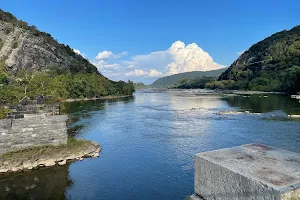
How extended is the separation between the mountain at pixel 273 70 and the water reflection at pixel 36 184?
80194 mm

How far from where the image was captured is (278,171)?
4.52m

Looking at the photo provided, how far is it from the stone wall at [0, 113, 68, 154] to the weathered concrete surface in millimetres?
16526

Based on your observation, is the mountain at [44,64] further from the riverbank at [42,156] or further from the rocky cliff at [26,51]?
the riverbank at [42,156]

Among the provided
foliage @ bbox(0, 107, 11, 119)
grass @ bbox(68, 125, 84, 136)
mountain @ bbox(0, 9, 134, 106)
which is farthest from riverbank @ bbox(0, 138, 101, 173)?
mountain @ bbox(0, 9, 134, 106)

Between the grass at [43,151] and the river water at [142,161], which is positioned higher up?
the grass at [43,151]

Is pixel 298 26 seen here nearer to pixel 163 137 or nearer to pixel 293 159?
pixel 163 137

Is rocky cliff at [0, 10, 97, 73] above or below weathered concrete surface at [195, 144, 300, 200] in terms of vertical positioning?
above

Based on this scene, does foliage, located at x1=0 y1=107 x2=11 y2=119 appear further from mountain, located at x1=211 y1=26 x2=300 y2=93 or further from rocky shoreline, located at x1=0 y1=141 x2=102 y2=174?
mountain, located at x1=211 y1=26 x2=300 y2=93

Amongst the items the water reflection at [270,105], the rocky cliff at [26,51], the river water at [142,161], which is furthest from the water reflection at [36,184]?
the rocky cliff at [26,51]

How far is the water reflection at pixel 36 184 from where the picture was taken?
13.9 meters

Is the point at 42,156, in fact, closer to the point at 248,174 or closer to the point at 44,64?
the point at 248,174

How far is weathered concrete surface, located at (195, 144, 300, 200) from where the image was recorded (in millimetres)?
4023

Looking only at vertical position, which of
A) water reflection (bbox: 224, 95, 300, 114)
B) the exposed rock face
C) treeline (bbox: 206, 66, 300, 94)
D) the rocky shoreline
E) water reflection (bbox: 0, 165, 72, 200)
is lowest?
water reflection (bbox: 0, 165, 72, 200)

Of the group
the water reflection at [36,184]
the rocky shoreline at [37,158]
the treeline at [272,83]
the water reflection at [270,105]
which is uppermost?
the treeline at [272,83]
